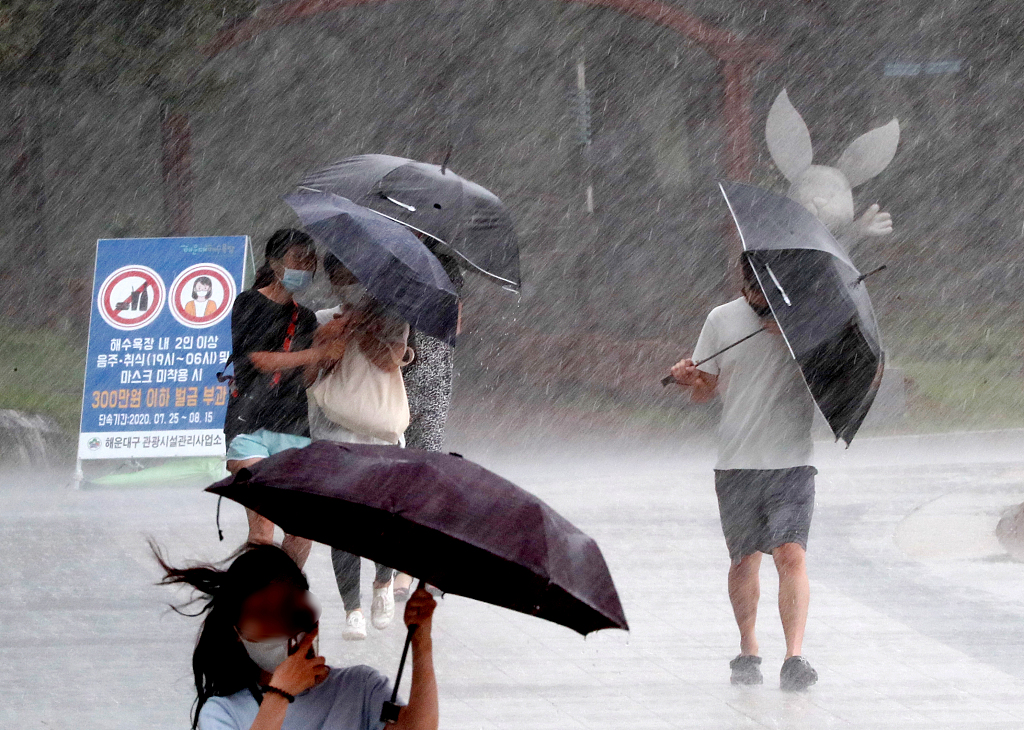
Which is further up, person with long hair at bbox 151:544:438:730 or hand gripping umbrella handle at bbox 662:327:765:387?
hand gripping umbrella handle at bbox 662:327:765:387

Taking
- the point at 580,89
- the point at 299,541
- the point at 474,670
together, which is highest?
the point at 580,89

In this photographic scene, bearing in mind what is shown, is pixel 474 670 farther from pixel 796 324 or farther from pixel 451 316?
pixel 796 324

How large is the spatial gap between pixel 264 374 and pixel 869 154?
30.3ft

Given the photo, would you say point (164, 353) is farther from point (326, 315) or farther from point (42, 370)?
point (42, 370)

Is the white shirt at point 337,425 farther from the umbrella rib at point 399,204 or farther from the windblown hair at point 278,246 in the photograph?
the umbrella rib at point 399,204

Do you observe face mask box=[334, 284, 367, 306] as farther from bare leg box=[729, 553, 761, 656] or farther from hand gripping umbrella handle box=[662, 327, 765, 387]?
bare leg box=[729, 553, 761, 656]

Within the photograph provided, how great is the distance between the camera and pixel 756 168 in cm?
1598

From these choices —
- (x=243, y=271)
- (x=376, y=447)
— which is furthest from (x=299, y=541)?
(x=243, y=271)

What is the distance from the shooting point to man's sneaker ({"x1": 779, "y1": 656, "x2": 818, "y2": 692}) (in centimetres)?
489

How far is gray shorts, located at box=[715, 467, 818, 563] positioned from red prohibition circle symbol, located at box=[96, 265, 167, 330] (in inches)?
214

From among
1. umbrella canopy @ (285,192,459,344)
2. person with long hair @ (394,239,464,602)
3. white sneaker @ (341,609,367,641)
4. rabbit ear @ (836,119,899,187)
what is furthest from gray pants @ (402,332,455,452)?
rabbit ear @ (836,119,899,187)

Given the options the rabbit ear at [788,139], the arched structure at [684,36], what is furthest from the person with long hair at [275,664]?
the arched structure at [684,36]

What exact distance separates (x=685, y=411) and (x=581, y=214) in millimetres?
3124

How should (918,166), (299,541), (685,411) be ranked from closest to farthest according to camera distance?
(299,541)
(685,411)
(918,166)
